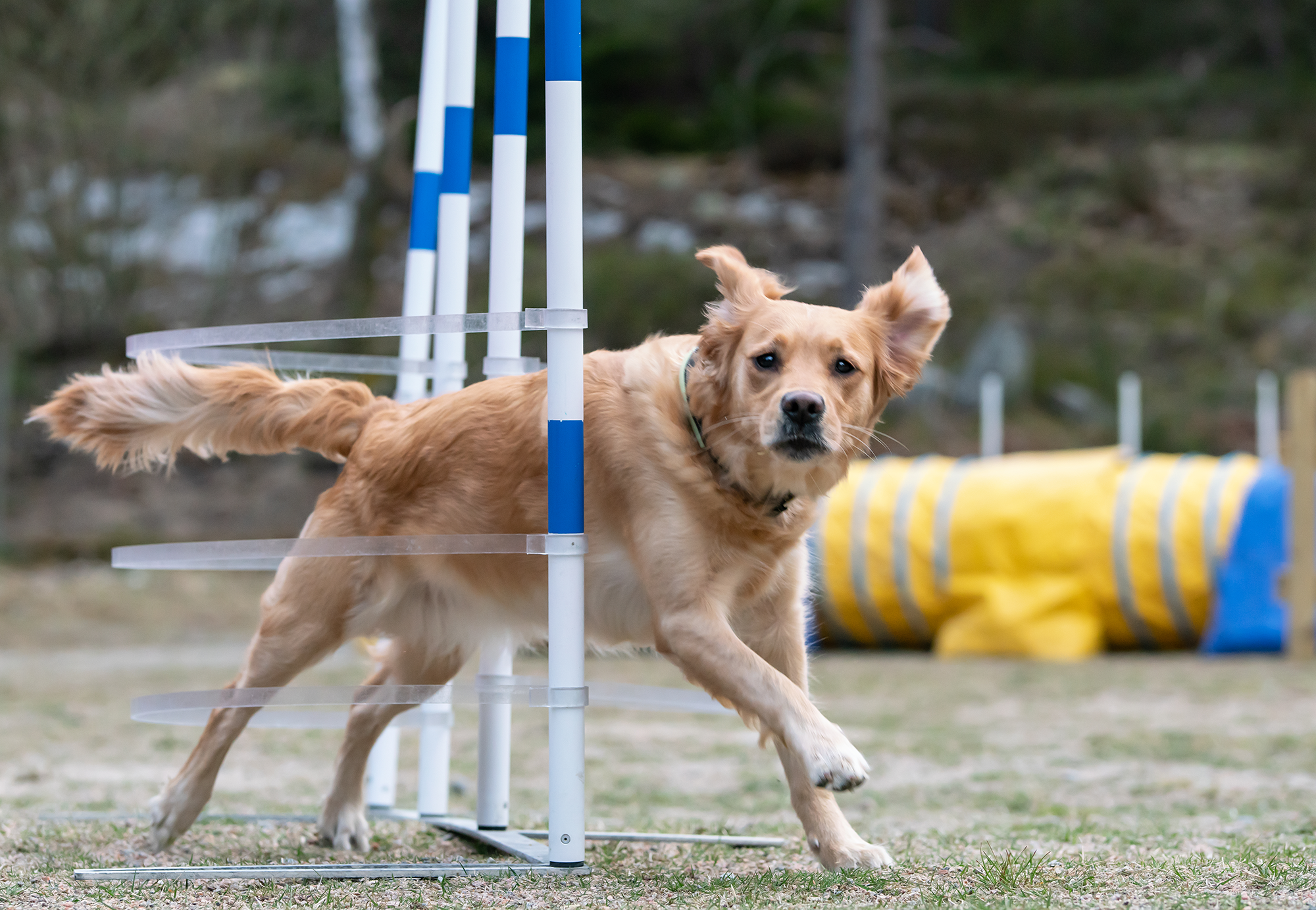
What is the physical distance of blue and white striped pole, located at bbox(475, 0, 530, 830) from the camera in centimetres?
316

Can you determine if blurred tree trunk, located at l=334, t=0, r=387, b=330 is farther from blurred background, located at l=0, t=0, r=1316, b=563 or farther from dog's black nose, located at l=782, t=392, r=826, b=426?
dog's black nose, located at l=782, t=392, r=826, b=426

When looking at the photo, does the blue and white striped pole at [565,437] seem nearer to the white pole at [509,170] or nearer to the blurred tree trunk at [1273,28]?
the white pole at [509,170]

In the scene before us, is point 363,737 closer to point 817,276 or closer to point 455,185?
point 455,185

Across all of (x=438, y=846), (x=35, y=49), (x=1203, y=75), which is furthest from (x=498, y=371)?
(x=1203, y=75)

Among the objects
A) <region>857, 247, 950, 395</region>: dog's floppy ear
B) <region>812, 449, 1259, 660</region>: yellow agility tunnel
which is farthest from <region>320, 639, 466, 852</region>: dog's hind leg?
<region>812, 449, 1259, 660</region>: yellow agility tunnel

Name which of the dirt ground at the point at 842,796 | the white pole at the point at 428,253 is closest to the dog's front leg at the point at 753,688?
the dirt ground at the point at 842,796

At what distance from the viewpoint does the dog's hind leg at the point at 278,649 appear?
3.20m

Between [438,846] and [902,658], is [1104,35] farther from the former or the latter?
[438,846]

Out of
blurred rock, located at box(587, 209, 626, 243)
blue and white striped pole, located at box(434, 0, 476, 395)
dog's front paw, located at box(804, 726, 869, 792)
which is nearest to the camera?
dog's front paw, located at box(804, 726, 869, 792)

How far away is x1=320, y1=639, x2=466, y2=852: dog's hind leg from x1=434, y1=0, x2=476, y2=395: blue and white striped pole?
0.70m

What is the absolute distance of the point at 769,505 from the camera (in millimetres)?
2885

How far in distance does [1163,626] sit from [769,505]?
6.68 metres

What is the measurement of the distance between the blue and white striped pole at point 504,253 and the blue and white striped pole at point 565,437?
348mm

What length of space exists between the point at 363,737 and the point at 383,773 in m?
0.55
